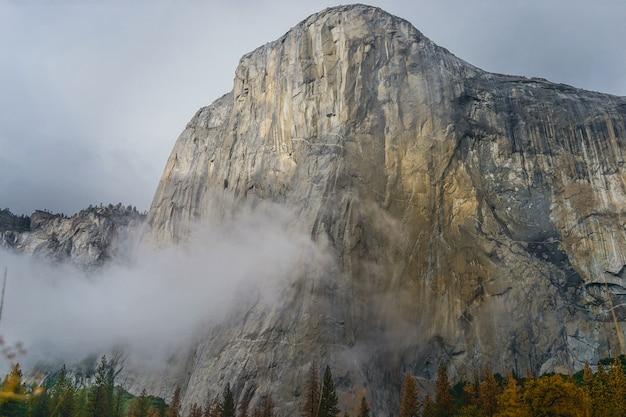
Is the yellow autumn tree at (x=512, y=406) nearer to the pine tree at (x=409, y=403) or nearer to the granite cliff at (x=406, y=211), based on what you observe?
the pine tree at (x=409, y=403)

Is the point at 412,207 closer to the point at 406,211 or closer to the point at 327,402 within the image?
the point at 406,211

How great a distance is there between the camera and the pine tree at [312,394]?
4941 cm

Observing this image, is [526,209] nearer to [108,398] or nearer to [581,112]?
[581,112]

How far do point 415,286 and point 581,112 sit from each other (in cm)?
3470

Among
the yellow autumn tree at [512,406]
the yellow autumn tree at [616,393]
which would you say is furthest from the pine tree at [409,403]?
the yellow autumn tree at [616,393]

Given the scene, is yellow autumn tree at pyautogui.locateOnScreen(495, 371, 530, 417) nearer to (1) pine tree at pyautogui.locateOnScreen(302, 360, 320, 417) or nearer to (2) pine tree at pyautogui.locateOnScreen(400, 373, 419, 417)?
(2) pine tree at pyautogui.locateOnScreen(400, 373, 419, 417)

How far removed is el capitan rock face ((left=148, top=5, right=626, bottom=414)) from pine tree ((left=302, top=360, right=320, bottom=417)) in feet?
3.91

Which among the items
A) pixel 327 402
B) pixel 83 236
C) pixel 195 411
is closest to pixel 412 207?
pixel 327 402

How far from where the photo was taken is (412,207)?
6875 centimetres

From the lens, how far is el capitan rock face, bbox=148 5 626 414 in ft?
198

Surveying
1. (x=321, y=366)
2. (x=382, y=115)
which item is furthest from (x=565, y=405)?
(x=382, y=115)

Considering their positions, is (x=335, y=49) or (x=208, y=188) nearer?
(x=335, y=49)

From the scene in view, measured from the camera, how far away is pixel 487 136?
75.3 m

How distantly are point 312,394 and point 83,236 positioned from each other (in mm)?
74669
